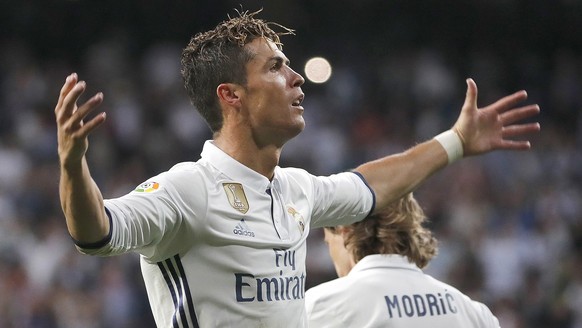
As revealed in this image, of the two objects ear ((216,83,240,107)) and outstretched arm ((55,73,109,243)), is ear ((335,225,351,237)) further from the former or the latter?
outstretched arm ((55,73,109,243))

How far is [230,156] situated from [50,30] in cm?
960

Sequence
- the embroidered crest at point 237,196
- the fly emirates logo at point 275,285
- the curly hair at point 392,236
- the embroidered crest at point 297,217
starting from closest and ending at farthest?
the fly emirates logo at point 275,285 < the embroidered crest at point 237,196 < the embroidered crest at point 297,217 < the curly hair at point 392,236

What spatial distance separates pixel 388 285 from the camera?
4.22m

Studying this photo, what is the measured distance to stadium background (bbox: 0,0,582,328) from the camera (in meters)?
9.51

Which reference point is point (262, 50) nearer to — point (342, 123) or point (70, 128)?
point (70, 128)

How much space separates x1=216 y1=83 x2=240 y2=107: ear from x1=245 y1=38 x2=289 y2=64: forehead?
127 mm

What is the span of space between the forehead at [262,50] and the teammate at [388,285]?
1048 millimetres

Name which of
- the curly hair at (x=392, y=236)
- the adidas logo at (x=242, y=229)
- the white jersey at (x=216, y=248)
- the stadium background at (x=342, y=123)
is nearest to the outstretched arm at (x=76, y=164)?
the white jersey at (x=216, y=248)

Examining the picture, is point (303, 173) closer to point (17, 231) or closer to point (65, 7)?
point (17, 231)

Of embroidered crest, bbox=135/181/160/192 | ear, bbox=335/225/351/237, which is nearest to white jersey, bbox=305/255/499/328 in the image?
ear, bbox=335/225/351/237

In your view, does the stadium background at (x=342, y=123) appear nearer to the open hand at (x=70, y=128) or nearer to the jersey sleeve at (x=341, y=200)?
the jersey sleeve at (x=341, y=200)

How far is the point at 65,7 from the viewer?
41.5 ft

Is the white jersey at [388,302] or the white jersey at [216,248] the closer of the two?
the white jersey at [216,248]

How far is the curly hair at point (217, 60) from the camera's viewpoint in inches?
145
